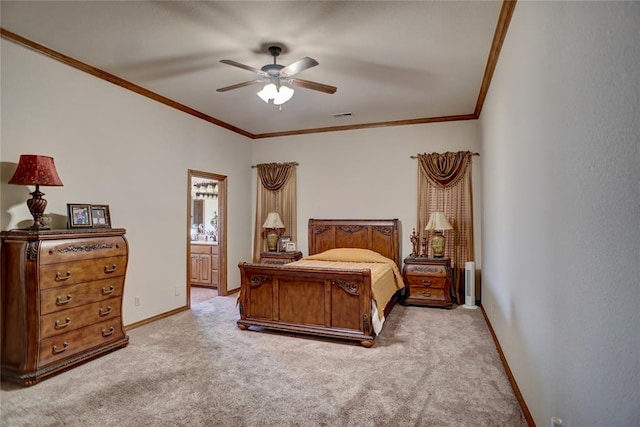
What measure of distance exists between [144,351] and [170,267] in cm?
145

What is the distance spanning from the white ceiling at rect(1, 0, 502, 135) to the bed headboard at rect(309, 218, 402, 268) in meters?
2.00

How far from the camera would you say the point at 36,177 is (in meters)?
2.82

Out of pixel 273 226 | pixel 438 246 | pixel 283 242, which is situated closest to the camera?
pixel 438 246

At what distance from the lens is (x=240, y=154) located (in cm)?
625

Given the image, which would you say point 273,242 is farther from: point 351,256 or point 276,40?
point 276,40

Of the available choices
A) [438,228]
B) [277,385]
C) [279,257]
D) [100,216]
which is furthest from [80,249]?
[438,228]

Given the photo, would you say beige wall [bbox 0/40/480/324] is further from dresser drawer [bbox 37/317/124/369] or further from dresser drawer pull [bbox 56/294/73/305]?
dresser drawer pull [bbox 56/294/73/305]

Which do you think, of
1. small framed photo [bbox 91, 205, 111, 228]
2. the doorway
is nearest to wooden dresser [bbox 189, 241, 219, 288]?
the doorway

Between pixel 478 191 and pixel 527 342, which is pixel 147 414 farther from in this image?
pixel 478 191

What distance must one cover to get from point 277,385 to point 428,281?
116 inches

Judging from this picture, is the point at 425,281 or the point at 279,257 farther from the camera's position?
the point at 279,257

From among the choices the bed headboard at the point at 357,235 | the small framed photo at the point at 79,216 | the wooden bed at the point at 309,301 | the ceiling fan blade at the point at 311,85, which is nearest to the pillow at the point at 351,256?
the bed headboard at the point at 357,235

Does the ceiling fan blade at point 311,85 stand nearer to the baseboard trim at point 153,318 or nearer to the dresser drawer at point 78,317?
the dresser drawer at point 78,317

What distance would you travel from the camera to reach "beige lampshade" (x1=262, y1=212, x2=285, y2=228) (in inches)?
239
